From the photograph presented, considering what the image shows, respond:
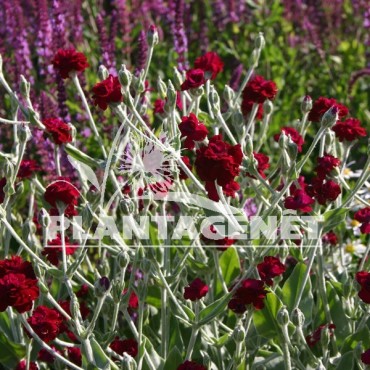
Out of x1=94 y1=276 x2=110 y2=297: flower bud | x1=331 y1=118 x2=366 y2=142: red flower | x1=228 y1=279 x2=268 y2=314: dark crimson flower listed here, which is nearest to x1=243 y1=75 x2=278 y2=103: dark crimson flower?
x1=331 y1=118 x2=366 y2=142: red flower

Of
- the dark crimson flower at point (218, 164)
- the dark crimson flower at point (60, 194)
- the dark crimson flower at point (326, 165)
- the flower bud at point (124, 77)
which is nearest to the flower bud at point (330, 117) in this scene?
the dark crimson flower at point (326, 165)

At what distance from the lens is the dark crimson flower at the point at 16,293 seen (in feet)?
5.11

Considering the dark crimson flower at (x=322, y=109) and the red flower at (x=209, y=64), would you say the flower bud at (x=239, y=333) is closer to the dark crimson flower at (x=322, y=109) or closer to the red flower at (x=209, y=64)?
the dark crimson flower at (x=322, y=109)

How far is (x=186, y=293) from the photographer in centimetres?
183

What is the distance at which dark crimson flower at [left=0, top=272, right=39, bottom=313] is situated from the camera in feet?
5.11

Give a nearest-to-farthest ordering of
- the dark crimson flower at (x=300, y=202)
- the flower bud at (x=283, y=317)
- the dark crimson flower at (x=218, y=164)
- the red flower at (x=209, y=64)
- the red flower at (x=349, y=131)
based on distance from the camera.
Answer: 1. the dark crimson flower at (x=218, y=164)
2. the flower bud at (x=283, y=317)
3. the dark crimson flower at (x=300, y=202)
4. the red flower at (x=349, y=131)
5. the red flower at (x=209, y=64)

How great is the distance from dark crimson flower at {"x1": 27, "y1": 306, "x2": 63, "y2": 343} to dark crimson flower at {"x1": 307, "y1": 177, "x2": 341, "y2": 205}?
2.13 feet

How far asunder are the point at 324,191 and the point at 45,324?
686 mm

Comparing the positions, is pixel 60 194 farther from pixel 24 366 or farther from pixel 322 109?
pixel 322 109

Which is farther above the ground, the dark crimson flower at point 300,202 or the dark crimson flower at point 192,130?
the dark crimson flower at point 192,130

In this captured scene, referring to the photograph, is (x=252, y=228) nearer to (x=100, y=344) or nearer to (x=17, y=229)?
(x=100, y=344)

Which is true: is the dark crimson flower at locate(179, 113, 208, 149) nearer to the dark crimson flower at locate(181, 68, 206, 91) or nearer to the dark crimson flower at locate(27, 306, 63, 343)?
the dark crimson flower at locate(181, 68, 206, 91)

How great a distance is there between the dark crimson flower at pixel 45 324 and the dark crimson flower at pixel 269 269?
476mm

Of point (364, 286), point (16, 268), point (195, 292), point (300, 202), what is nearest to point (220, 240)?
point (195, 292)
